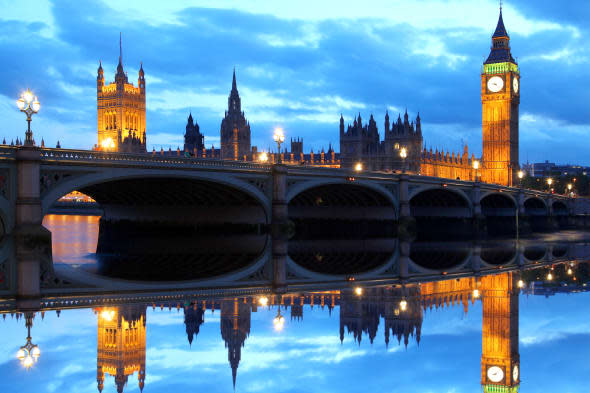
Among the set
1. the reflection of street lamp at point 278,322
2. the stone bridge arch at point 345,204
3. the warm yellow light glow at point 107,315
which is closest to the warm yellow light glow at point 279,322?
the reflection of street lamp at point 278,322

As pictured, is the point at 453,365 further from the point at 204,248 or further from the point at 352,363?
the point at 204,248

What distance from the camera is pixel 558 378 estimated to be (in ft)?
40.0

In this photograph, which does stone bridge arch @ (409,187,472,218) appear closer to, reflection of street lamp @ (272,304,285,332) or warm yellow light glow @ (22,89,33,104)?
warm yellow light glow @ (22,89,33,104)

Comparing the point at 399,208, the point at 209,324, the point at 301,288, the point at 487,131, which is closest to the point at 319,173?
the point at 399,208

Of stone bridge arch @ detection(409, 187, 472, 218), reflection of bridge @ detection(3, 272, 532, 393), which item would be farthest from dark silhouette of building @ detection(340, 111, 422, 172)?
reflection of bridge @ detection(3, 272, 532, 393)

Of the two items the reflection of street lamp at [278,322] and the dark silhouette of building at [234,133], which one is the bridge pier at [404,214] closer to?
the reflection of street lamp at [278,322]

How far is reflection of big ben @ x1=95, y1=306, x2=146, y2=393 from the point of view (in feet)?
39.7

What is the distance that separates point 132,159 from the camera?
42.2 metres

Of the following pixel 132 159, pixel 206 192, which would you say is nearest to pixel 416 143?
pixel 206 192

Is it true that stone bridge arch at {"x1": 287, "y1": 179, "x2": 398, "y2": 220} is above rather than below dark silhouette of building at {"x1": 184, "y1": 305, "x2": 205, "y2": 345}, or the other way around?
above

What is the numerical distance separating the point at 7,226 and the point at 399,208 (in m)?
37.8

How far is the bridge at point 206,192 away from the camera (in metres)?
35.8

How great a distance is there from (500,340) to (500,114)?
144m

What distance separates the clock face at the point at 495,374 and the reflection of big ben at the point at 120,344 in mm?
5822
